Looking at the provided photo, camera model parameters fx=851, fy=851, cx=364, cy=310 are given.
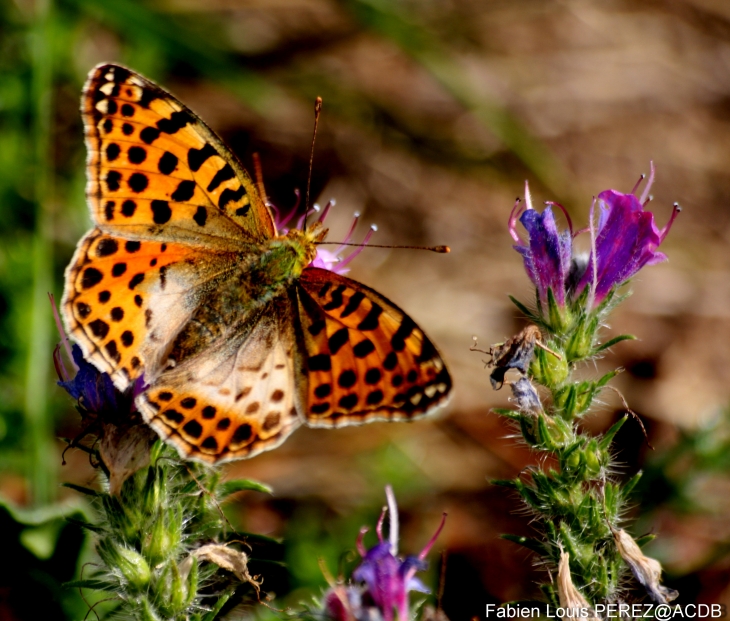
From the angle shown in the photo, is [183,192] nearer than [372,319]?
No

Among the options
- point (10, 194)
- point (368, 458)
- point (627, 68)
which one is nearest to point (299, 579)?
point (368, 458)

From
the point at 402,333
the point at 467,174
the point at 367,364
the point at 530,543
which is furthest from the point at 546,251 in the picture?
the point at 467,174

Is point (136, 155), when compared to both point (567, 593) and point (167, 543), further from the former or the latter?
point (567, 593)

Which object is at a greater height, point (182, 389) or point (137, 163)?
point (137, 163)

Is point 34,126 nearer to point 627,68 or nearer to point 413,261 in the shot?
point 413,261

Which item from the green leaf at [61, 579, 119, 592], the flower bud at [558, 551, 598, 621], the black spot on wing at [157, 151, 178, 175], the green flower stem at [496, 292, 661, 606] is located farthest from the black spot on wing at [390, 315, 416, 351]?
the green leaf at [61, 579, 119, 592]

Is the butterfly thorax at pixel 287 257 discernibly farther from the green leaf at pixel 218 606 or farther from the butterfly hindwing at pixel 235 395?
the green leaf at pixel 218 606
